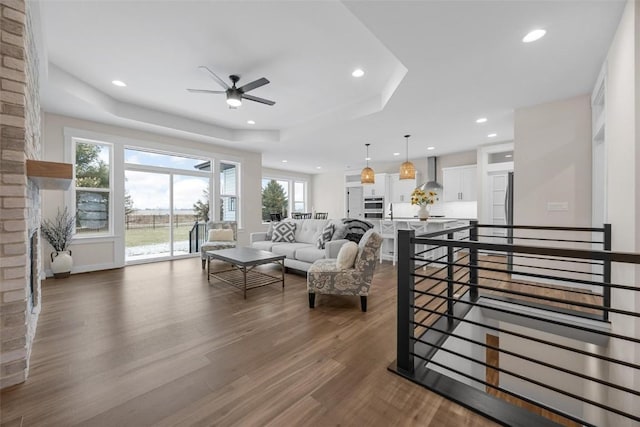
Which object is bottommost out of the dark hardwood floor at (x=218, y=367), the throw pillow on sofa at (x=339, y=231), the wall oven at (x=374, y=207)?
the dark hardwood floor at (x=218, y=367)

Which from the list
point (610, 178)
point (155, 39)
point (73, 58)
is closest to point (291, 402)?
point (610, 178)

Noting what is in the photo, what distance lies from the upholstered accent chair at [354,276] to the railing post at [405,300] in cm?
109

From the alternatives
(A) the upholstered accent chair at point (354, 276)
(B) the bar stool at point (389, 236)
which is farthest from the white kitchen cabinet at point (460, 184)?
(A) the upholstered accent chair at point (354, 276)

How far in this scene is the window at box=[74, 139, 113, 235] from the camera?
482cm

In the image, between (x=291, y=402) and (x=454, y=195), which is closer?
(x=291, y=402)

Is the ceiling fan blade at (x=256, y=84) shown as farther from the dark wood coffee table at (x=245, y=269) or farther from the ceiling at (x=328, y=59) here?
the dark wood coffee table at (x=245, y=269)

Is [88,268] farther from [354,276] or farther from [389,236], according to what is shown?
[389,236]

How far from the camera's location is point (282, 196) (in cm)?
1041

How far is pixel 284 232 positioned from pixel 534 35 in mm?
4453

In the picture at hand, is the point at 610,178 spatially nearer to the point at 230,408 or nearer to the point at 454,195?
the point at 230,408

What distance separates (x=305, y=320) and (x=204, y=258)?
317 centimetres

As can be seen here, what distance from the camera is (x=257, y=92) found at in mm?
4148

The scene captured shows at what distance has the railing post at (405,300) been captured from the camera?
1855mm

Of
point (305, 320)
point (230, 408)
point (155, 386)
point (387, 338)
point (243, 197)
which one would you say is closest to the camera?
point (230, 408)
